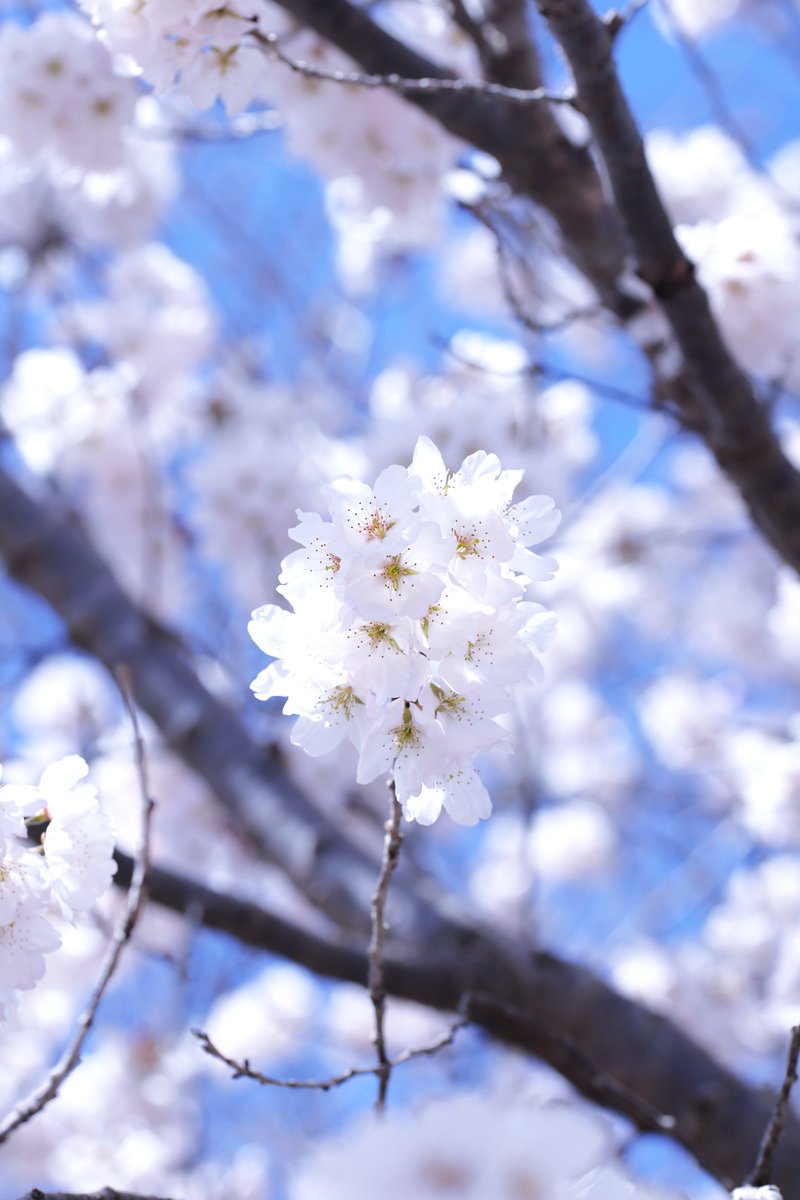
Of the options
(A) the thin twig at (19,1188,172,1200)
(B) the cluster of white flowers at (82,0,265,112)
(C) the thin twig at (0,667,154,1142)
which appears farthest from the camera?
(B) the cluster of white flowers at (82,0,265,112)

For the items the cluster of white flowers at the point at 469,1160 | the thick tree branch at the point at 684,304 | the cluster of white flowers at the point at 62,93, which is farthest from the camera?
the cluster of white flowers at the point at 62,93

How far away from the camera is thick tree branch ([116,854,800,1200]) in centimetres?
179

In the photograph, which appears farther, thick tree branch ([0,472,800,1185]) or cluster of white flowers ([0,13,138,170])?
cluster of white flowers ([0,13,138,170])

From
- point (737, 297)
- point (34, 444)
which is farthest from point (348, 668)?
point (34, 444)

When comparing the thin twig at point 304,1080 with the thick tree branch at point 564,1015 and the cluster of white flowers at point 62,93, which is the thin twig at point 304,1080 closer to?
the thick tree branch at point 564,1015

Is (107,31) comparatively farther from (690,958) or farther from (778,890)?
(690,958)

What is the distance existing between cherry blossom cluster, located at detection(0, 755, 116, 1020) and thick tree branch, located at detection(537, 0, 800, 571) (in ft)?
3.52

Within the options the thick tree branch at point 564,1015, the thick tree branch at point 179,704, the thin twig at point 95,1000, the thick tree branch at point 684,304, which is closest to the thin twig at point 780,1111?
the thin twig at point 95,1000

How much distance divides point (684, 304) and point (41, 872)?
46.4 inches

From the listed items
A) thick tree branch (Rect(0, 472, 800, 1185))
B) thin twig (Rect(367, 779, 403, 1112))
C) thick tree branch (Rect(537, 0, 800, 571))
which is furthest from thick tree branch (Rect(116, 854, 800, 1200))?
thick tree branch (Rect(537, 0, 800, 571))

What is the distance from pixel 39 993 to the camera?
4223 millimetres

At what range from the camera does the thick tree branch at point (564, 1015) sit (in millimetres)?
1791

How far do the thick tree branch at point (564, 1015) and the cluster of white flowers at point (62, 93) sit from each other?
156 cm

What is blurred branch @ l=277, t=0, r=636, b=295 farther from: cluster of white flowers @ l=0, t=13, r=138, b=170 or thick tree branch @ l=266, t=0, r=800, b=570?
cluster of white flowers @ l=0, t=13, r=138, b=170
